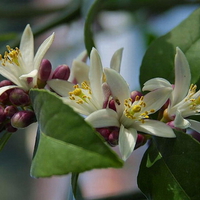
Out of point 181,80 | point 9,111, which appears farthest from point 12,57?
point 181,80

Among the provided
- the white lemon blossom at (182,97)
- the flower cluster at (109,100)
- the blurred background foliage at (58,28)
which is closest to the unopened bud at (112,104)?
the flower cluster at (109,100)

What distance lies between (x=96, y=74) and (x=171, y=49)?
0.25 m

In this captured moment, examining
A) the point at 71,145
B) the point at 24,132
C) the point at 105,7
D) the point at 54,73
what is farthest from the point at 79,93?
the point at 24,132

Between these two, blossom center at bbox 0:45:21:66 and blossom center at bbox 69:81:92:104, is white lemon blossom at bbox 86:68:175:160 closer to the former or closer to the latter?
blossom center at bbox 69:81:92:104

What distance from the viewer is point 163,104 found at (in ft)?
2.53

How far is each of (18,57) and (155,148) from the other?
327 mm

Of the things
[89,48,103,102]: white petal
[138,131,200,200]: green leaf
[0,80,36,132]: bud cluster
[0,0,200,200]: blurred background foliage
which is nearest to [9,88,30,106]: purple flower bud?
[0,80,36,132]: bud cluster

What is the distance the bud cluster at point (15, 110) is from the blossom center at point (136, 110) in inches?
6.7

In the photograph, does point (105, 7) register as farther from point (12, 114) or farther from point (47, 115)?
point (47, 115)

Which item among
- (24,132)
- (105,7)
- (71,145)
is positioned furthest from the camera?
(24,132)

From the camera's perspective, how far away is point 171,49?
3.17 feet

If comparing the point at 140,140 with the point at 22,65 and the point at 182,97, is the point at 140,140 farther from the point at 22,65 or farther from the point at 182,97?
the point at 22,65

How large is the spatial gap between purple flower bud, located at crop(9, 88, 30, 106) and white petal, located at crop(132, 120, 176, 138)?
0.66 ft

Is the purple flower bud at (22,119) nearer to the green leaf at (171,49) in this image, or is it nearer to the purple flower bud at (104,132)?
the purple flower bud at (104,132)
